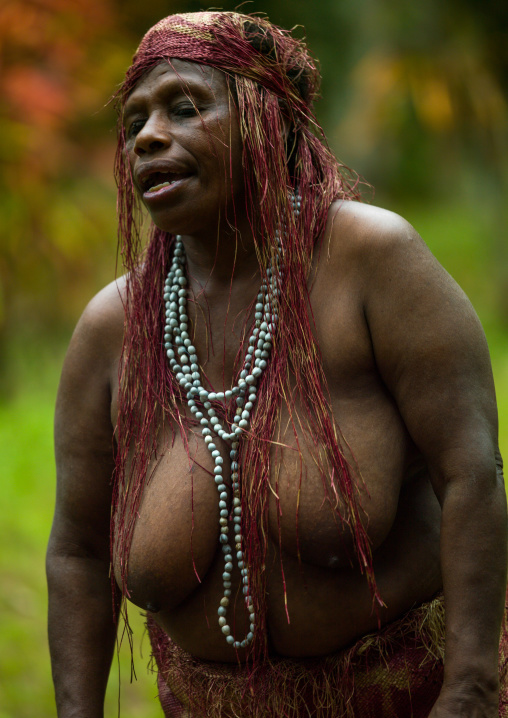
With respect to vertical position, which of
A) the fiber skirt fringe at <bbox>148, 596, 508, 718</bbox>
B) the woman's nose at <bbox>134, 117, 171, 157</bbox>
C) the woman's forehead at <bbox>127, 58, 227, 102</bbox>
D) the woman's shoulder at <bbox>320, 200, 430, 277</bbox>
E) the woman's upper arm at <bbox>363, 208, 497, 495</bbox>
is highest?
the woman's forehead at <bbox>127, 58, 227, 102</bbox>

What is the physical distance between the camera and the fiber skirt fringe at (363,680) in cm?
187

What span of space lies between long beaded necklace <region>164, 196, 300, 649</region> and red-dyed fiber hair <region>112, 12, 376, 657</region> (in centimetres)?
2

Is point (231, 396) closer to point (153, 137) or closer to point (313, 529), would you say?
point (313, 529)

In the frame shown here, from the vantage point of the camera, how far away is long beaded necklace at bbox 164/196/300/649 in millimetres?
1836

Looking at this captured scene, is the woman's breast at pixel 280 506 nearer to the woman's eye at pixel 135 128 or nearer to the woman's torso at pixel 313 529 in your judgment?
the woman's torso at pixel 313 529

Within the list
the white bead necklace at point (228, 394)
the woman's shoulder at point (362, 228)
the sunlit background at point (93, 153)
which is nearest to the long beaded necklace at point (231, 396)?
the white bead necklace at point (228, 394)

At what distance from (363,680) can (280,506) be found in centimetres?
43

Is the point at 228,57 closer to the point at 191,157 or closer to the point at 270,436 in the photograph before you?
the point at 191,157

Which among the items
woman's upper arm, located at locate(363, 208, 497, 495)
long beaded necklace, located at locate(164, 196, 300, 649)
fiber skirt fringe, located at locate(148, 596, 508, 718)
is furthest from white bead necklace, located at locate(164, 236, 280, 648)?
woman's upper arm, located at locate(363, 208, 497, 495)

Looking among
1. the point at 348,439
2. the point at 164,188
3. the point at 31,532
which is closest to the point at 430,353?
the point at 348,439

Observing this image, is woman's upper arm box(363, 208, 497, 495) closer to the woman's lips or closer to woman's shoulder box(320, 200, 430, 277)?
woman's shoulder box(320, 200, 430, 277)

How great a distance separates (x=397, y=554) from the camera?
74.2 inches

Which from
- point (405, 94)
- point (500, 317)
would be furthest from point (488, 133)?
point (500, 317)

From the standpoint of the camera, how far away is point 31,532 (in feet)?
14.8
